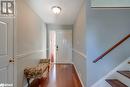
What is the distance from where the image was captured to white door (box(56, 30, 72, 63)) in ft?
27.9

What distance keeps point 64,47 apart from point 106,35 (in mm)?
5179

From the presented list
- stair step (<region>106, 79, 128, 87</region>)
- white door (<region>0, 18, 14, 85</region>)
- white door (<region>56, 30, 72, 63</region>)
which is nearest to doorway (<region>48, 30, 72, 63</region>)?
white door (<region>56, 30, 72, 63</region>)

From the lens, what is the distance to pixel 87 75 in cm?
340

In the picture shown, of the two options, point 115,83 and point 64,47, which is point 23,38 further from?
point 64,47

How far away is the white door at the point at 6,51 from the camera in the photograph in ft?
8.81

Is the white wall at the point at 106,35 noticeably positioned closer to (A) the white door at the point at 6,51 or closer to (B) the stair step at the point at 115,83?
(B) the stair step at the point at 115,83

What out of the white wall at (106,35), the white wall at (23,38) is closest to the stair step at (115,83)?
the white wall at (106,35)

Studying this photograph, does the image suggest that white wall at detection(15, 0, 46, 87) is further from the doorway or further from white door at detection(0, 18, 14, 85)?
the doorway

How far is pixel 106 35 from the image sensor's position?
11.4 ft

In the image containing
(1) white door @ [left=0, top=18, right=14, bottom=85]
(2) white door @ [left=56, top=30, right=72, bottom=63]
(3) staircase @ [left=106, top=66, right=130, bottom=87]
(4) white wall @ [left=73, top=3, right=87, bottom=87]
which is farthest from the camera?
(2) white door @ [left=56, top=30, right=72, bottom=63]

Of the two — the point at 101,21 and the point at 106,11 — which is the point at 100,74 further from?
the point at 106,11

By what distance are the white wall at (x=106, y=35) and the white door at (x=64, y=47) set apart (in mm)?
5026

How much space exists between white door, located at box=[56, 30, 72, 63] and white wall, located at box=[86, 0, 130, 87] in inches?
198

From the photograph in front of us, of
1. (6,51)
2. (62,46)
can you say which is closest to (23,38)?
(6,51)
